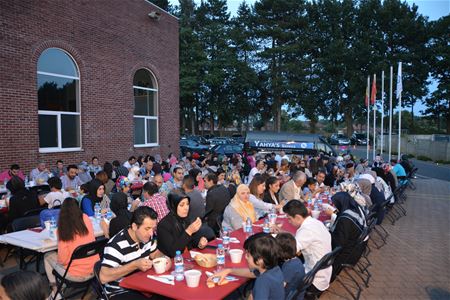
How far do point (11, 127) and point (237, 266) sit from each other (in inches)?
386

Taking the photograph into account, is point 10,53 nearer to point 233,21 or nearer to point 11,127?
point 11,127

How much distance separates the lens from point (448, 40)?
136 feet

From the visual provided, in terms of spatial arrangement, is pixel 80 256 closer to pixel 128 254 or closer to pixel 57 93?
pixel 128 254

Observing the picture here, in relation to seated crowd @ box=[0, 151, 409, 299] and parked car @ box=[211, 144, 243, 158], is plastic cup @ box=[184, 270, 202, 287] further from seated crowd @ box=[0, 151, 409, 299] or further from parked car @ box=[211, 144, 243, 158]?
parked car @ box=[211, 144, 243, 158]

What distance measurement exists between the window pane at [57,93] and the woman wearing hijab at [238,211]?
9.09m

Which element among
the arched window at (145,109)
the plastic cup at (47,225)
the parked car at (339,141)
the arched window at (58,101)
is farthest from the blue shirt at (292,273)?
the parked car at (339,141)

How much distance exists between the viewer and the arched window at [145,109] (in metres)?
16.4

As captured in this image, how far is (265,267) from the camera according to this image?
315 centimetres

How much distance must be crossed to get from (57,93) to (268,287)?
12.0 metres

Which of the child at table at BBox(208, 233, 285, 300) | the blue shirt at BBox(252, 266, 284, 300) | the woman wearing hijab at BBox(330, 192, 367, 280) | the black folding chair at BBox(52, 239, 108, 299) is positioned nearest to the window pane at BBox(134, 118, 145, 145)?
the black folding chair at BBox(52, 239, 108, 299)

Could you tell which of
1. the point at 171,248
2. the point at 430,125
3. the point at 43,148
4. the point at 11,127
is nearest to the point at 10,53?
the point at 11,127

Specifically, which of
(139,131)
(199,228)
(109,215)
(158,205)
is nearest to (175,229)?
(199,228)

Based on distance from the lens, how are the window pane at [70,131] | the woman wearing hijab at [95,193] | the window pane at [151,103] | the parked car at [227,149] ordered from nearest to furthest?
the woman wearing hijab at [95,193] → the window pane at [70,131] → the window pane at [151,103] → the parked car at [227,149]

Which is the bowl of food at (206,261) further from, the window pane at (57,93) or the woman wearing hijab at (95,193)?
the window pane at (57,93)
